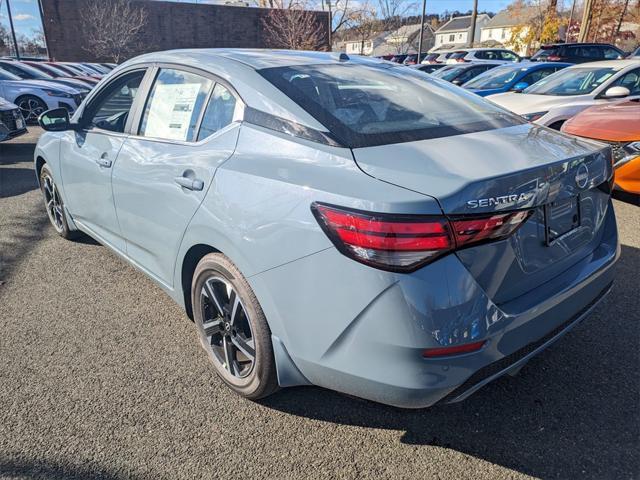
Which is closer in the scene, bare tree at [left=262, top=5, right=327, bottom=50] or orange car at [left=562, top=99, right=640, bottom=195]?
orange car at [left=562, top=99, right=640, bottom=195]

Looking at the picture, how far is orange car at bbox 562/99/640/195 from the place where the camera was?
480 centimetres

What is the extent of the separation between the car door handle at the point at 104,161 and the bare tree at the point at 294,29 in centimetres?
3097

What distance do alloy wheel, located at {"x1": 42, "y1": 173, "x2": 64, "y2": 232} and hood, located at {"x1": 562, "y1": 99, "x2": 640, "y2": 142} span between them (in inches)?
210

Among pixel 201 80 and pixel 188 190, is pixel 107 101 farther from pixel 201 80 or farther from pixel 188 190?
pixel 188 190

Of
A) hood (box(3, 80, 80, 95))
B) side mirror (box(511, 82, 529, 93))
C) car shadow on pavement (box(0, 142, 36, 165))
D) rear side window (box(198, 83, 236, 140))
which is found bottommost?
car shadow on pavement (box(0, 142, 36, 165))

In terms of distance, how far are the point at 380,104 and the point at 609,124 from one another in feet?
12.9

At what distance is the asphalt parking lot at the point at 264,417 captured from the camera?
205 cm

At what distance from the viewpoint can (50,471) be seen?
2010 millimetres

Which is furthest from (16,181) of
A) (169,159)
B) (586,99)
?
(586,99)

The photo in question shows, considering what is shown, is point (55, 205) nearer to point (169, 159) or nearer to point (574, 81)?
point (169, 159)

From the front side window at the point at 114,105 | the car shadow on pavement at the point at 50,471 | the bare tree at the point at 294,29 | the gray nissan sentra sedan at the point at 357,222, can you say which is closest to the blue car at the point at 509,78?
the gray nissan sentra sedan at the point at 357,222

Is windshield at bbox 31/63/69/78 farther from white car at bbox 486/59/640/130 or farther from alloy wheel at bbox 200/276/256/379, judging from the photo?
alloy wheel at bbox 200/276/256/379

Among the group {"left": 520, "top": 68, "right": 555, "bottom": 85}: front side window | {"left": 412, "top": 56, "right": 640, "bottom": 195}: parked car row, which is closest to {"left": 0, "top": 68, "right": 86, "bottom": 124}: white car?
{"left": 412, "top": 56, "right": 640, "bottom": 195}: parked car row

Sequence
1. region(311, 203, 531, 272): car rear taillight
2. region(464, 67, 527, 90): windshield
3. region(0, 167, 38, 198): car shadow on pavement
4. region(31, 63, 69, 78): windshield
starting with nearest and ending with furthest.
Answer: region(311, 203, 531, 272): car rear taillight → region(0, 167, 38, 198): car shadow on pavement → region(464, 67, 527, 90): windshield → region(31, 63, 69, 78): windshield
